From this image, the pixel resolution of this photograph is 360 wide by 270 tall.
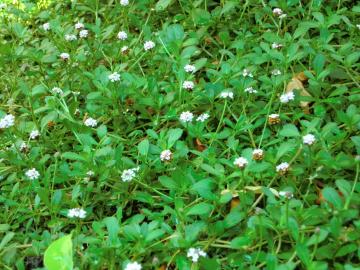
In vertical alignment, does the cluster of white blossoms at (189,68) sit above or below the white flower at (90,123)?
above

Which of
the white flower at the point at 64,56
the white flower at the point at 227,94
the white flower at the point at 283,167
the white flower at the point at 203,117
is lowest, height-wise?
the white flower at the point at 203,117

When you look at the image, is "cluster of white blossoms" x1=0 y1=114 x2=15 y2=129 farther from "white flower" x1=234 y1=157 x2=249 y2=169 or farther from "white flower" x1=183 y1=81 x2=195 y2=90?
"white flower" x1=234 y1=157 x2=249 y2=169

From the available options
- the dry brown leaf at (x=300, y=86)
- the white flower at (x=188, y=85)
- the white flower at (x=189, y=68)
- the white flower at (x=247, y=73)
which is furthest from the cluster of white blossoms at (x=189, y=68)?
the dry brown leaf at (x=300, y=86)

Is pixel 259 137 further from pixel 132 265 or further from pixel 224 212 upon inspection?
pixel 132 265

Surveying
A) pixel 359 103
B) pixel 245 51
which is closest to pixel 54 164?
pixel 245 51

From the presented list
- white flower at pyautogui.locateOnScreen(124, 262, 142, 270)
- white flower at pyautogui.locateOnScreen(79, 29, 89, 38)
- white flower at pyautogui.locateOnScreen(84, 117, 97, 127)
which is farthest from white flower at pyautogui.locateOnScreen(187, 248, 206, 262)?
white flower at pyautogui.locateOnScreen(79, 29, 89, 38)

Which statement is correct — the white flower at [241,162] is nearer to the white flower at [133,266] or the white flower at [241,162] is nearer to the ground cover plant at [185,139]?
the ground cover plant at [185,139]

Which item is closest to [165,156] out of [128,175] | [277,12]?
[128,175]
